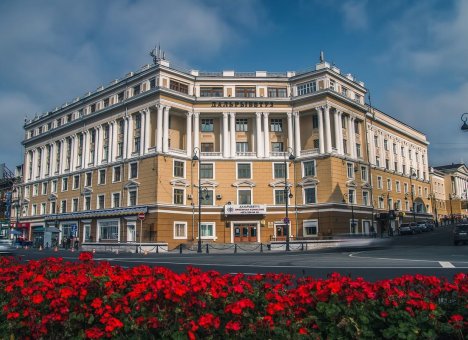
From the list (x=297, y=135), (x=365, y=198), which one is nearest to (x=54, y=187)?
(x=297, y=135)

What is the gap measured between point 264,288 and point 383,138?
→ 6832 cm

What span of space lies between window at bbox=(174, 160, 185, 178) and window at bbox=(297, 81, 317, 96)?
18294mm

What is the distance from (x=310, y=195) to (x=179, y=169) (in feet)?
55.6

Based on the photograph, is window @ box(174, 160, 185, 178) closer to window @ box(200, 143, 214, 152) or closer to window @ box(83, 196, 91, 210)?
window @ box(200, 143, 214, 152)

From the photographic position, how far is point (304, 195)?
176 ft

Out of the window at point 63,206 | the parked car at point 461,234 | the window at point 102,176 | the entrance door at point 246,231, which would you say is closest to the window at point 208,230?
the entrance door at point 246,231

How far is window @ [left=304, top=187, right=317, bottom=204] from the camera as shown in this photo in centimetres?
5256

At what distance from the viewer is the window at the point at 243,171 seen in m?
54.4

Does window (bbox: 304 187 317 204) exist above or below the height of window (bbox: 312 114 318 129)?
below

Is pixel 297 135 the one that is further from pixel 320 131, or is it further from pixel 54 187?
pixel 54 187

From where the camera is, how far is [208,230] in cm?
5266

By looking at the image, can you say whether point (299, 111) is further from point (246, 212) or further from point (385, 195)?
point (385, 195)

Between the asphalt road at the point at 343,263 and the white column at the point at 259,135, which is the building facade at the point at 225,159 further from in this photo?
the asphalt road at the point at 343,263

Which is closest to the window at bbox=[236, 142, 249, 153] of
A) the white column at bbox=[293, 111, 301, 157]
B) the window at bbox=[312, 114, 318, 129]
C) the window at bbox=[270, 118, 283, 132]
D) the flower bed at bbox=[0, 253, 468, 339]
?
the window at bbox=[270, 118, 283, 132]
